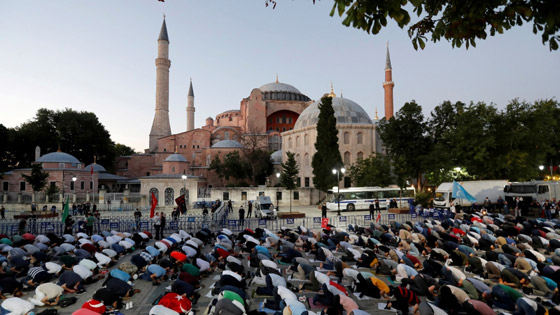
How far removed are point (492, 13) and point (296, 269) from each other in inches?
332

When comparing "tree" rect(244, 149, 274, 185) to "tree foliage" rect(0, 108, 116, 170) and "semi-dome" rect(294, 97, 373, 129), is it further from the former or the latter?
"tree foliage" rect(0, 108, 116, 170)

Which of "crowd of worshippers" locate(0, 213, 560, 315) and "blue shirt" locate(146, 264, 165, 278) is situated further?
"blue shirt" locate(146, 264, 165, 278)

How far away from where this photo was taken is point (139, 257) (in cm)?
1050

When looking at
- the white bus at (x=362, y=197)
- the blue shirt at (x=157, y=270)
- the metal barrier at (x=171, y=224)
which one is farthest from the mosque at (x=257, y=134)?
the blue shirt at (x=157, y=270)

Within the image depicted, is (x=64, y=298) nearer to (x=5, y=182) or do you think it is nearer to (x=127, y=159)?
(x=5, y=182)

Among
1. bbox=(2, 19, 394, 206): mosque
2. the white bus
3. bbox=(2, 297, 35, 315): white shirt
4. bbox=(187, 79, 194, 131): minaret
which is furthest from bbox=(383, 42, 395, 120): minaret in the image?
bbox=(2, 297, 35, 315): white shirt

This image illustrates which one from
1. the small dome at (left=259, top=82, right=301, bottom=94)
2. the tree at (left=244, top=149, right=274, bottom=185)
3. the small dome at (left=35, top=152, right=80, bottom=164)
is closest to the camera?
the small dome at (left=35, top=152, right=80, bottom=164)

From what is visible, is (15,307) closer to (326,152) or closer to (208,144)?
(326,152)

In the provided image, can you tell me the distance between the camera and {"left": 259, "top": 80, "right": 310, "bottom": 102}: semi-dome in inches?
2813

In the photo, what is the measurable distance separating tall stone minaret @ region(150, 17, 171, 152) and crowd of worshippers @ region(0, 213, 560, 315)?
49388 millimetres

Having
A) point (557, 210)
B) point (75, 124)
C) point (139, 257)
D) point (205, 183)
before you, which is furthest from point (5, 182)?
point (557, 210)

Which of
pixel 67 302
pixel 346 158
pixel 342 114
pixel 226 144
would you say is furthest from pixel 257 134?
pixel 67 302

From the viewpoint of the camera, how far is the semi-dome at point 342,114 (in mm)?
43000

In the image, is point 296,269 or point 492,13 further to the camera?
point 296,269
